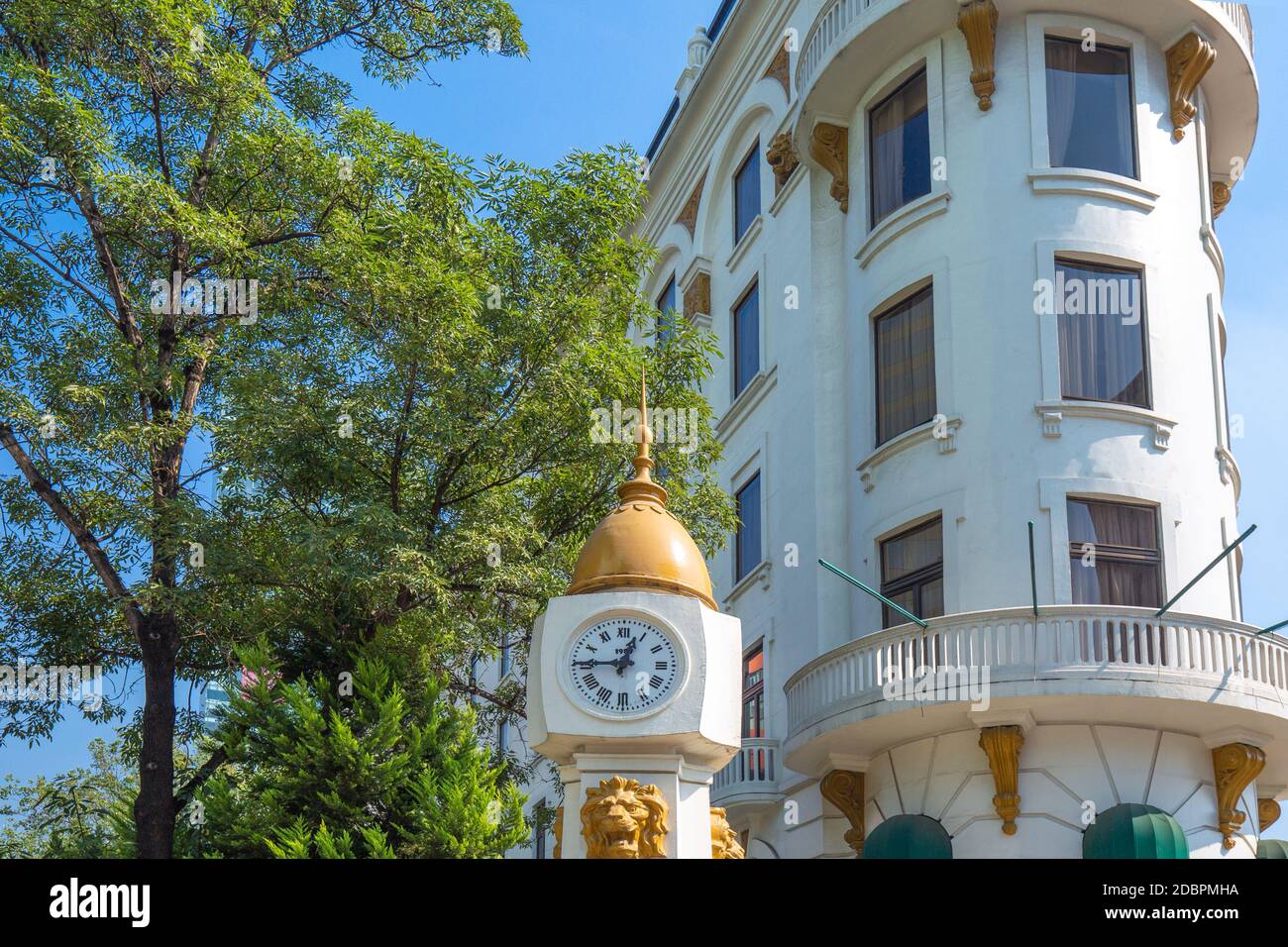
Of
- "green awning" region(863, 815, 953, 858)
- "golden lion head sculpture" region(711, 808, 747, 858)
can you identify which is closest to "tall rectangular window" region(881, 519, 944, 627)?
"green awning" region(863, 815, 953, 858)

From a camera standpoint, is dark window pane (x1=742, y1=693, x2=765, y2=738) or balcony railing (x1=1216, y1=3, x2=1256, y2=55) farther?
dark window pane (x1=742, y1=693, x2=765, y2=738)

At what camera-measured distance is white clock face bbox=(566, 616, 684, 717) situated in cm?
1177

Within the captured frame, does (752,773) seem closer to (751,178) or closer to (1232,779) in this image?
(1232,779)

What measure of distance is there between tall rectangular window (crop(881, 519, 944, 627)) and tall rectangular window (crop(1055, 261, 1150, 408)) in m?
2.80

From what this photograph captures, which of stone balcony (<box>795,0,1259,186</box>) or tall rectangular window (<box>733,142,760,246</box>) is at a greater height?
tall rectangular window (<box>733,142,760,246</box>)

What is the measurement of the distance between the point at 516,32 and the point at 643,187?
339 cm

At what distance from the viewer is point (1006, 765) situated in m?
20.6

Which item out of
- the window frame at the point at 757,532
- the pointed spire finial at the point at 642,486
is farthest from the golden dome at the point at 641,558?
the window frame at the point at 757,532

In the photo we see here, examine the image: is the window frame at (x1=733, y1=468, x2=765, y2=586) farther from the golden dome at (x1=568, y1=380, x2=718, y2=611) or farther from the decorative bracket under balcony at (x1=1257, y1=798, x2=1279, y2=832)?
the golden dome at (x1=568, y1=380, x2=718, y2=611)

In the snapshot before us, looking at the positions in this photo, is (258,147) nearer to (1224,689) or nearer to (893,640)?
(893,640)

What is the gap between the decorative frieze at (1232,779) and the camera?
20.8 m

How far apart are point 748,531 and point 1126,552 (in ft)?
28.9

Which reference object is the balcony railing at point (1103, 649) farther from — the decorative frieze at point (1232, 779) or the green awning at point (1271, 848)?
the green awning at point (1271, 848)
